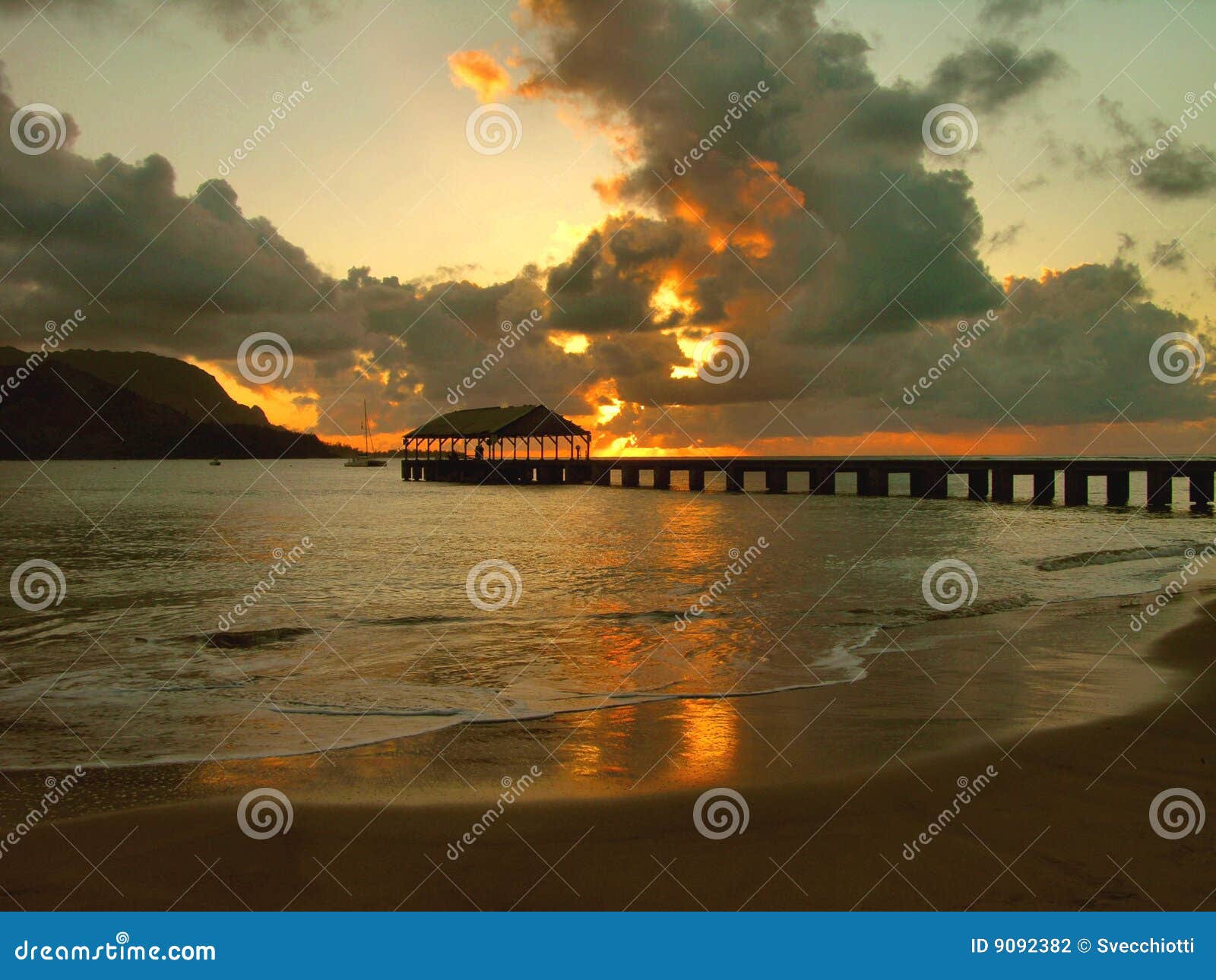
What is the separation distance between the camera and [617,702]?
784 cm

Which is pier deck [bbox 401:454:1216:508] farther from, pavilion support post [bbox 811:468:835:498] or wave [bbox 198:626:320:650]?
wave [bbox 198:626:320:650]

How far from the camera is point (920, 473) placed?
5375cm

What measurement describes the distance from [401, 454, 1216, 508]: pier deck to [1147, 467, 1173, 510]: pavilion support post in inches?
2.1

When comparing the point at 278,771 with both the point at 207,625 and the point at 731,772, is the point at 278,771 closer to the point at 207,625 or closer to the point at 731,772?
the point at 731,772

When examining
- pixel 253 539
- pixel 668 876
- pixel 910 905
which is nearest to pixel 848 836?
pixel 910 905

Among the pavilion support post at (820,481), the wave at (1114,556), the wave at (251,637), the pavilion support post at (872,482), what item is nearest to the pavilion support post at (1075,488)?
the pavilion support post at (872,482)

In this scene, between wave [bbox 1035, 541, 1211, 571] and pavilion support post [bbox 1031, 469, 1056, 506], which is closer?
wave [bbox 1035, 541, 1211, 571]

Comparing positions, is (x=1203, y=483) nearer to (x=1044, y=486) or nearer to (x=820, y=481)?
(x=1044, y=486)

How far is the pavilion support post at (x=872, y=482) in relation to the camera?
55.5 meters

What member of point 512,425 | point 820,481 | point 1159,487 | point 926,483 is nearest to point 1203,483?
point 1159,487

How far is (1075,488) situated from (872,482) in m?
13.2

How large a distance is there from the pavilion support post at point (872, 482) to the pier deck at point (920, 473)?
0.06 m

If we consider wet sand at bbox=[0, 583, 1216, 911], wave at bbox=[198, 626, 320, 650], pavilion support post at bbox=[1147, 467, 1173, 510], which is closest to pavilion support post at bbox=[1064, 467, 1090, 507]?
pavilion support post at bbox=[1147, 467, 1173, 510]

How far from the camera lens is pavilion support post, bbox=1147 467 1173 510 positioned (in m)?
43.8
